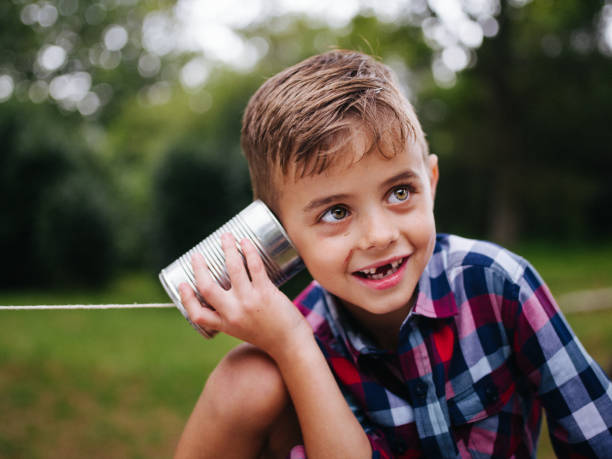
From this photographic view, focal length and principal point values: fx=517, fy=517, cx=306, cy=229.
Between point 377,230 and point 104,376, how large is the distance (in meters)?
4.27

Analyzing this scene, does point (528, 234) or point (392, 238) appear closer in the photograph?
point (392, 238)

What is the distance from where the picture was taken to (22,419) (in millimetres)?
3859

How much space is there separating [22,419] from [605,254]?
13789 mm

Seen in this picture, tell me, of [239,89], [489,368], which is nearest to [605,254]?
[239,89]

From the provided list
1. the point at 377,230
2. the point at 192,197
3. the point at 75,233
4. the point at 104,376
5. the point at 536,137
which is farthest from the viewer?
the point at 536,137

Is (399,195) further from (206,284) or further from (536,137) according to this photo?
(536,137)

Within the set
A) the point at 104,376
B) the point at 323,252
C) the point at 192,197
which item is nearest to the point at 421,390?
the point at 323,252

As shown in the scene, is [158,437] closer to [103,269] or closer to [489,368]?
[489,368]

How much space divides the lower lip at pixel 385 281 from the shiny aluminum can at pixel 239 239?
0.26m

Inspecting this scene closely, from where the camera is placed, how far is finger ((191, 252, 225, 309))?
1604mm

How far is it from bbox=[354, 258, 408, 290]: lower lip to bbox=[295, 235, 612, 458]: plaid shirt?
15 centimetres

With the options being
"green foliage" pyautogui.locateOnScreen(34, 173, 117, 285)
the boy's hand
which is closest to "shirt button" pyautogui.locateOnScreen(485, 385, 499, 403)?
the boy's hand

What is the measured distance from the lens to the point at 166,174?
1006cm

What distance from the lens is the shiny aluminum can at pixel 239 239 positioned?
1.65 metres
